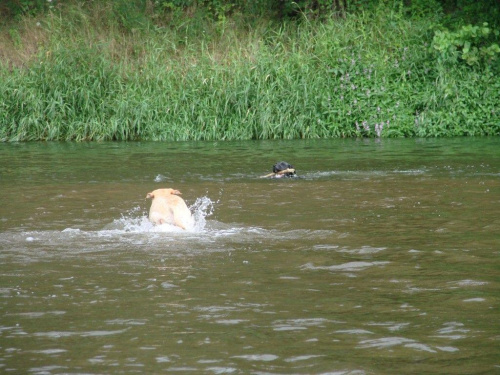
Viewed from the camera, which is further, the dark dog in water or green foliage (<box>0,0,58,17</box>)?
green foliage (<box>0,0,58,17</box>)

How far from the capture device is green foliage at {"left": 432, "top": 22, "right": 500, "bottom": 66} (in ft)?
75.8

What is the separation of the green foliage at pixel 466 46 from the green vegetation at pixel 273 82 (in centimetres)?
4

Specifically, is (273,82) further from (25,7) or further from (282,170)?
(25,7)

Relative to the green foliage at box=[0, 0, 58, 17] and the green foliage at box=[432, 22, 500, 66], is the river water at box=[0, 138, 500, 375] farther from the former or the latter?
the green foliage at box=[0, 0, 58, 17]

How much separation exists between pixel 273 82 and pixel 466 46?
514cm

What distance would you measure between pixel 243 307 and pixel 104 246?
9.38 ft

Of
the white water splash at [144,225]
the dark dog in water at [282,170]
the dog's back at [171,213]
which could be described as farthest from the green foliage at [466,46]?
the dog's back at [171,213]

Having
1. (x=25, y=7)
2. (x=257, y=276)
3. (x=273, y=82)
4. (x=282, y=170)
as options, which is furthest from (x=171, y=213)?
(x=25, y=7)

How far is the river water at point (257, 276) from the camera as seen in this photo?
5.46 m

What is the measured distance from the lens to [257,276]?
7449mm

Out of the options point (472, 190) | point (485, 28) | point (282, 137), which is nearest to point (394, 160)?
point (472, 190)

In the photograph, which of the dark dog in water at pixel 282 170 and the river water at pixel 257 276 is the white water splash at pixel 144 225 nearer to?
the river water at pixel 257 276

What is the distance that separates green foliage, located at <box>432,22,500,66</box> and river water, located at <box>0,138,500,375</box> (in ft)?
30.5

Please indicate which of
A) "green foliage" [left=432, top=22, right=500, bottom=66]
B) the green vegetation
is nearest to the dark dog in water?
the green vegetation
